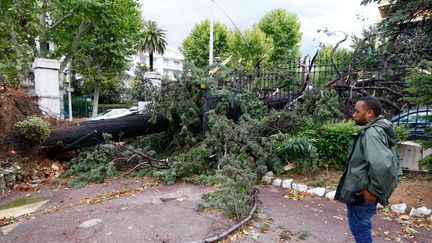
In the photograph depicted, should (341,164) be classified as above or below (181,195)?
above

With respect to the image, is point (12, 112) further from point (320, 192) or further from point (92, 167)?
point (320, 192)

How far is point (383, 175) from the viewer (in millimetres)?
2201

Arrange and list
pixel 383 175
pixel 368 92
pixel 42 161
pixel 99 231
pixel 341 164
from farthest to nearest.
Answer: pixel 368 92 → pixel 42 161 → pixel 341 164 → pixel 99 231 → pixel 383 175

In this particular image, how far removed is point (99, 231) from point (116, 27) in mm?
16546

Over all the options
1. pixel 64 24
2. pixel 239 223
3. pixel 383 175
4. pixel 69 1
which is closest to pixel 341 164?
pixel 239 223

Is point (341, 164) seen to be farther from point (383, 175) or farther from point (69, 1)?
point (69, 1)

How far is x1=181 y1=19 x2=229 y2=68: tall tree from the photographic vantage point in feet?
→ 94.2

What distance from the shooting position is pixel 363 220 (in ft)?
8.18

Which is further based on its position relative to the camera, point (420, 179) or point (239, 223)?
point (420, 179)

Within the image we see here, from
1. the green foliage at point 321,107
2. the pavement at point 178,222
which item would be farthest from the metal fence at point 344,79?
the pavement at point 178,222

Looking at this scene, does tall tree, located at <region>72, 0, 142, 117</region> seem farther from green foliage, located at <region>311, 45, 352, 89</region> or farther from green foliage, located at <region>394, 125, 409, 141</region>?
green foliage, located at <region>394, 125, 409, 141</region>

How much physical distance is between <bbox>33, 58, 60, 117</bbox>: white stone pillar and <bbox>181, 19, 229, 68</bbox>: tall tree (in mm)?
20534

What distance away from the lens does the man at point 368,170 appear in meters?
2.22

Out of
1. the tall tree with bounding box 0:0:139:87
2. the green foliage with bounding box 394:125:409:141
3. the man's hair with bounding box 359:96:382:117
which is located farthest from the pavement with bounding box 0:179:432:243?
the tall tree with bounding box 0:0:139:87
